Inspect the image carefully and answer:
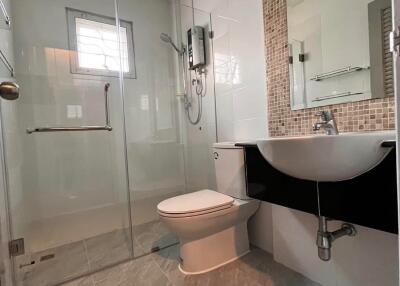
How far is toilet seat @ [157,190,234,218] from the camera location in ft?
4.05

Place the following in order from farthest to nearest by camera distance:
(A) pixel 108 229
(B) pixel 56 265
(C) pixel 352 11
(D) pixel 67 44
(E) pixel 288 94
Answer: (A) pixel 108 229 < (D) pixel 67 44 < (B) pixel 56 265 < (E) pixel 288 94 < (C) pixel 352 11

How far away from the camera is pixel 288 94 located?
4.46ft

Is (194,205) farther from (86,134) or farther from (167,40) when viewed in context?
(167,40)

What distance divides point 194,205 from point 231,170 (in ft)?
1.12

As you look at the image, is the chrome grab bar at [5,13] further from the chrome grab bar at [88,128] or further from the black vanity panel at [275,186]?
the black vanity panel at [275,186]

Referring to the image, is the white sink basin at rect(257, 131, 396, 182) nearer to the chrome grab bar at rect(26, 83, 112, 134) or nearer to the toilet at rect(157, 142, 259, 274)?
the toilet at rect(157, 142, 259, 274)

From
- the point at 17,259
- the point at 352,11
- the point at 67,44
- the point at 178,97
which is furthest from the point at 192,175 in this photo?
the point at 352,11

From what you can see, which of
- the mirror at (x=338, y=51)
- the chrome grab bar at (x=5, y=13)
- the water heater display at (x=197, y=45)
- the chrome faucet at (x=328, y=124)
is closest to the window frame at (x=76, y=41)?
the chrome grab bar at (x=5, y=13)

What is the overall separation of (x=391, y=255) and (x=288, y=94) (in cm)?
89

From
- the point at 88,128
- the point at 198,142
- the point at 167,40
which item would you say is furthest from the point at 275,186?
the point at 167,40

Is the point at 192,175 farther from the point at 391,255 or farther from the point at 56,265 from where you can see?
the point at 391,255

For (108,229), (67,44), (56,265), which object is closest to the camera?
(56,265)

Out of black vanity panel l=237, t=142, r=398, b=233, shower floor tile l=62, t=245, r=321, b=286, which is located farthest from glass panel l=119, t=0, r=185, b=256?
black vanity panel l=237, t=142, r=398, b=233

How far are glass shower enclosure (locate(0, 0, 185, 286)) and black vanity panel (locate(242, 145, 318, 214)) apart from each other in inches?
36.0
